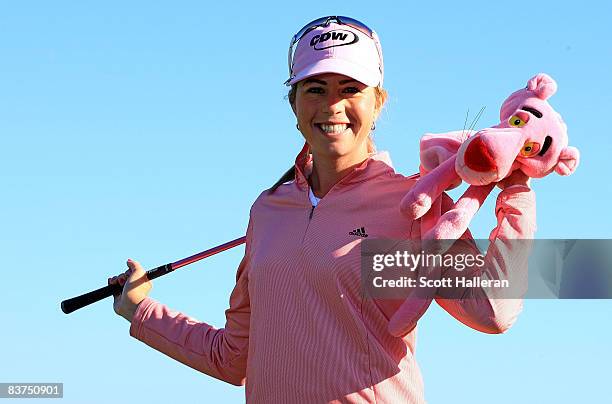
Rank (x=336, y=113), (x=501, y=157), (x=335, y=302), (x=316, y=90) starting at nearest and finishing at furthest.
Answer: (x=501, y=157), (x=335, y=302), (x=336, y=113), (x=316, y=90)

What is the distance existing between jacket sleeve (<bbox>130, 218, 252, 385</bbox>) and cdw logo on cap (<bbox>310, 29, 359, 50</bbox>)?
3.06 ft

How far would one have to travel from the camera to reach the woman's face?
470 centimetres

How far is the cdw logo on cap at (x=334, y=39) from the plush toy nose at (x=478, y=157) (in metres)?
0.96

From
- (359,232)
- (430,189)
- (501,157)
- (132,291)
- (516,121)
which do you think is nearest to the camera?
(501,157)

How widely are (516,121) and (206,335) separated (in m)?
2.10

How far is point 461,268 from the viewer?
421 cm

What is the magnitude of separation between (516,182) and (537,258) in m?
0.32

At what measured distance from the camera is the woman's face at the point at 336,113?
4695 mm

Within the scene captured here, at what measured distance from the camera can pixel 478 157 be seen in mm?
4062

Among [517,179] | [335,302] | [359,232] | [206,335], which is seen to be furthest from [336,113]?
[206,335]

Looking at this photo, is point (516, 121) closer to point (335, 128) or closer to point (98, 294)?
point (335, 128)

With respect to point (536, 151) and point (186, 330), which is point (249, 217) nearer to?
point (186, 330)

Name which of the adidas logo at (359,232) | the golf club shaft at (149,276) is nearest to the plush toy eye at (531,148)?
the adidas logo at (359,232)

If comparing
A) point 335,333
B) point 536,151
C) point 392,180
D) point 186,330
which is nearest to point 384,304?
point 335,333
